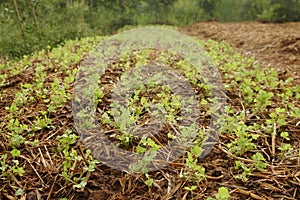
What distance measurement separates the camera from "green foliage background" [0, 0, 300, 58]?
21.5 ft

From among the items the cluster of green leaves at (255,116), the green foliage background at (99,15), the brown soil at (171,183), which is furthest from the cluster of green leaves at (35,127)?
the green foliage background at (99,15)

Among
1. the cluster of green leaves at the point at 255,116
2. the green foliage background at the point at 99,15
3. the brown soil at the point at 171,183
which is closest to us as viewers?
the brown soil at the point at 171,183

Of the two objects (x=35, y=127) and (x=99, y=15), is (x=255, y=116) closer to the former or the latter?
(x=35, y=127)

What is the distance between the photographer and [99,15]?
12086 millimetres

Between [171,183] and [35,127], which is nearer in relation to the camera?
[171,183]

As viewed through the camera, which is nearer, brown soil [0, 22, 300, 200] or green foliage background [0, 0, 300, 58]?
brown soil [0, 22, 300, 200]

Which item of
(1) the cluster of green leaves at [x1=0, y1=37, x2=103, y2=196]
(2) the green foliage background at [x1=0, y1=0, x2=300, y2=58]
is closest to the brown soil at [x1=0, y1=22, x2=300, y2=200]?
(1) the cluster of green leaves at [x1=0, y1=37, x2=103, y2=196]

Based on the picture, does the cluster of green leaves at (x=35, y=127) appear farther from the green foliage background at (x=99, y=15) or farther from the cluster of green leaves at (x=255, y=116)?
the green foliage background at (x=99, y=15)

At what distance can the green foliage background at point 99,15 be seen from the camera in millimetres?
6551

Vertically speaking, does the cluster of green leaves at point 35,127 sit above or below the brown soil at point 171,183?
above

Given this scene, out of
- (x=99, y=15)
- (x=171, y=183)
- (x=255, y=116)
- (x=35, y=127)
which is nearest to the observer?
(x=171, y=183)

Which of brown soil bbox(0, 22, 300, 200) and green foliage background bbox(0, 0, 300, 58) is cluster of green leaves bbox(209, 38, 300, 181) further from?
green foliage background bbox(0, 0, 300, 58)

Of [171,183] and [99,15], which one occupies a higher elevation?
[171,183]

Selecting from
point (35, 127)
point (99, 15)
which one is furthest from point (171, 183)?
point (99, 15)
